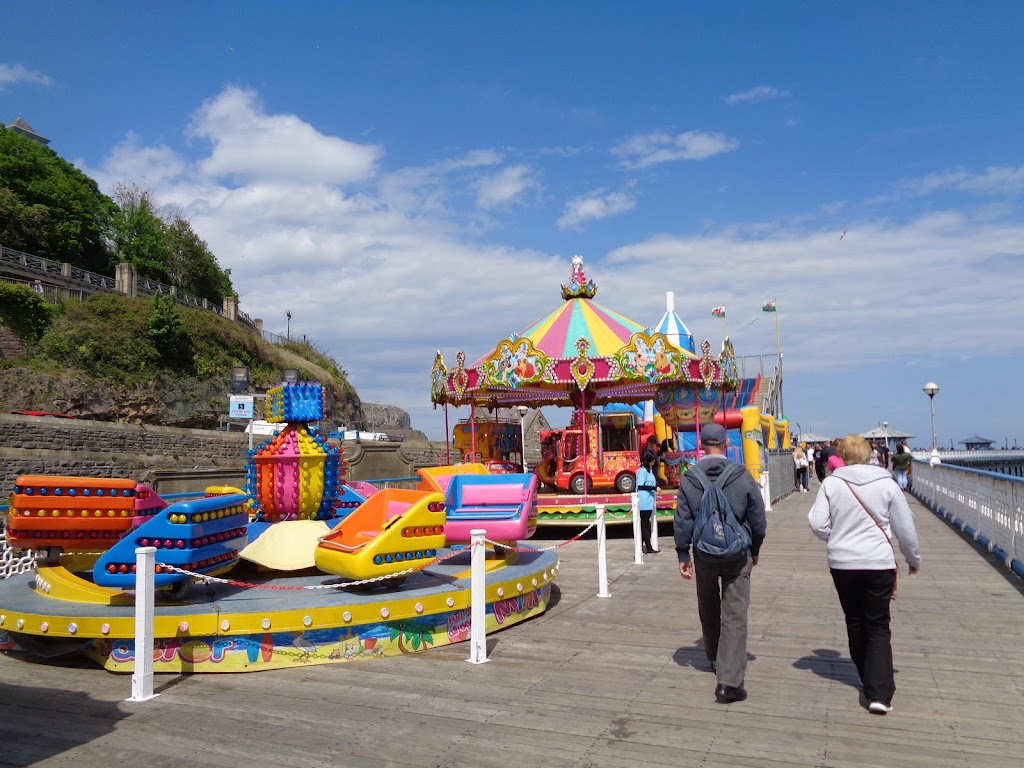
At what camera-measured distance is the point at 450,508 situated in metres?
8.76

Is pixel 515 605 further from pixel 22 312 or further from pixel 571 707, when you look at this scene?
pixel 22 312

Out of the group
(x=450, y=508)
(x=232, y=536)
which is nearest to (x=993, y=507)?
(x=450, y=508)

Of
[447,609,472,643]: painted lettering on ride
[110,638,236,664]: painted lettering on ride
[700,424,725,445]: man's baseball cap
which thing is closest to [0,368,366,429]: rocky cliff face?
[110,638,236,664]: painted lettering on ride

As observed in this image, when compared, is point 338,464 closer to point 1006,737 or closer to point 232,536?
point 232,536

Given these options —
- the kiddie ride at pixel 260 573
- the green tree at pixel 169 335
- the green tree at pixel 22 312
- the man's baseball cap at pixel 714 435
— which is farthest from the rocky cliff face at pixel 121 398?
the man's baseball cap at pixel 714 435

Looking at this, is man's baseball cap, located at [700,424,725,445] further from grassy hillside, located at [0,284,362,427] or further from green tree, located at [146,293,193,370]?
green tree, located at [146,293,193,370]

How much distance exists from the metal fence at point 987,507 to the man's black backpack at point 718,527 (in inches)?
262

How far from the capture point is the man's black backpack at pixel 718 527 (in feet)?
16.2

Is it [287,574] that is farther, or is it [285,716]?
[287,574]

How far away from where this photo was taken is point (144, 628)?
17.5ft

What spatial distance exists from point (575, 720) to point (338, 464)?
4.71 m

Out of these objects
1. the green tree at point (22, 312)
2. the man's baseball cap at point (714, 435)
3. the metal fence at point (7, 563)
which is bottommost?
the metal fence at point (7, 563)

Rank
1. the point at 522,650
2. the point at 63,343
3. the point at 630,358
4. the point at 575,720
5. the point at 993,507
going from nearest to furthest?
the point at 575,720, the point at 522,650, the point at 993,507, the point at 630,358, the point at 63,343

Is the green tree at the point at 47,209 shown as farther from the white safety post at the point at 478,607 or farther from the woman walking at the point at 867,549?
the woman walking at the point at 867,549
